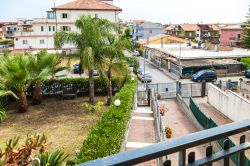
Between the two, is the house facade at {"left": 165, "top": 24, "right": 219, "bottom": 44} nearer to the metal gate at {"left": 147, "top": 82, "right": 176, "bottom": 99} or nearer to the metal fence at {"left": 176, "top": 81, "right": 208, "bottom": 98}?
the metal gate at {"left": 147, "top": 82, "right": 176, "bottom": 99}

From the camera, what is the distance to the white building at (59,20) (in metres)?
51.4

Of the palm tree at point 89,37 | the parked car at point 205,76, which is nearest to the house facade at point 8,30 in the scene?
the parked car at point 205,76

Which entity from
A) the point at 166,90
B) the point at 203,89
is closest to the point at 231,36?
the point at 203,89

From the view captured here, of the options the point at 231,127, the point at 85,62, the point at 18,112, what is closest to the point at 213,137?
the point at 231,127

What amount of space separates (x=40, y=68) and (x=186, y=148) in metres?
19.7

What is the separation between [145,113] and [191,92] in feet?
32.5

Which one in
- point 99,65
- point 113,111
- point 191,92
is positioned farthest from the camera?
point 191,92

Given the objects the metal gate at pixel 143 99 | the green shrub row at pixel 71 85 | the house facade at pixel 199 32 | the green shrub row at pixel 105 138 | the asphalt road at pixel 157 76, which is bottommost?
the asphalt road at pixel 157 76

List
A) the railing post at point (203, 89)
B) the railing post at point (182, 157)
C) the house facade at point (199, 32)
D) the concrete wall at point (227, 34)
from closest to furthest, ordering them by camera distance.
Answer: the railing post at point (182, 157) < the railing post at point (203, 89) < the concrete wall at point (227, 34) < the house facade at point (199, 32)

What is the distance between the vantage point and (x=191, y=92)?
2877 centimetres

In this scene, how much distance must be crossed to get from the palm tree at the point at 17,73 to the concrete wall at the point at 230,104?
1337cm

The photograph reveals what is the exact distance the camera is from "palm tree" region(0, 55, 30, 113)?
733 inches

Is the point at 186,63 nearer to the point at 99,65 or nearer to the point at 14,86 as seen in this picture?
the point at 99,65

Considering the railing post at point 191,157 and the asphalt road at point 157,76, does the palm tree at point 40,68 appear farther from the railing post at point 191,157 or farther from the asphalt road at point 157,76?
the railing post at point 191,157
